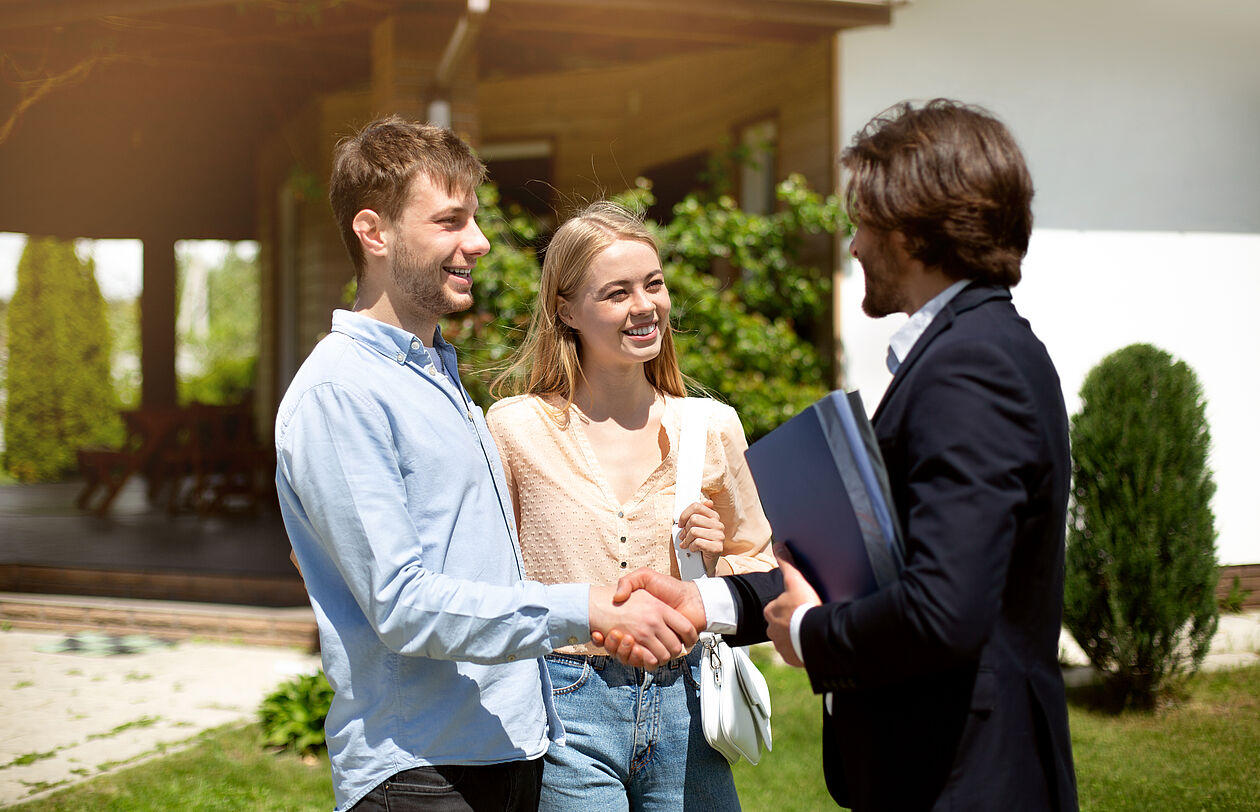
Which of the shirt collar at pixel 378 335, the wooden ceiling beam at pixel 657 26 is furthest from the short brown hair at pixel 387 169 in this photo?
the wooden ceiling beam at pixel 657 26

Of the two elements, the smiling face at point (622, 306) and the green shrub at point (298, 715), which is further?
the green shrub at point (298, 715)

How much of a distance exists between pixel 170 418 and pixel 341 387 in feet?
34.3

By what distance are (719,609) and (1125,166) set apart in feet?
23.0

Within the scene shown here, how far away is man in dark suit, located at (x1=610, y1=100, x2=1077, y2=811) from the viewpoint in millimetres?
1380

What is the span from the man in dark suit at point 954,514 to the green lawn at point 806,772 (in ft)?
9.35

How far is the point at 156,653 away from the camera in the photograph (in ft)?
22.5

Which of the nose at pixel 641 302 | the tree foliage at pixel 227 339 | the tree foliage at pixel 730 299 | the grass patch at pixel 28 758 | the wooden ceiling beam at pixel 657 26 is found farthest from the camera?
the tree foliage at pixel 227 339

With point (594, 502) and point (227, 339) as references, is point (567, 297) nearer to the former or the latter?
point (594, 502)

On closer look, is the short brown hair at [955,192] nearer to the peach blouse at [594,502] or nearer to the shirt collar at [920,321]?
the shirt collar at [920,321]

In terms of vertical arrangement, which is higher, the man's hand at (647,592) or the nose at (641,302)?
the nose at (641,302)

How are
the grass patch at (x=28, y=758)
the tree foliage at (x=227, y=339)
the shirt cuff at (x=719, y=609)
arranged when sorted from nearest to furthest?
the shirt cuff at (x=719, y=609) < the grass patch at (x=28, y=758) < the tree foliage at (x=227, y=339)

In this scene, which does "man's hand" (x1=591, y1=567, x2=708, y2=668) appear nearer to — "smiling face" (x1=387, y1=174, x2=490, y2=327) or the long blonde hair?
the long blonde hair

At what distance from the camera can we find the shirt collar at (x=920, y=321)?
5.16ft

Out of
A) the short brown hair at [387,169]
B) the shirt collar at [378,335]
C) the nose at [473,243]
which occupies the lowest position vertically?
the shirt collar at [378,335]
